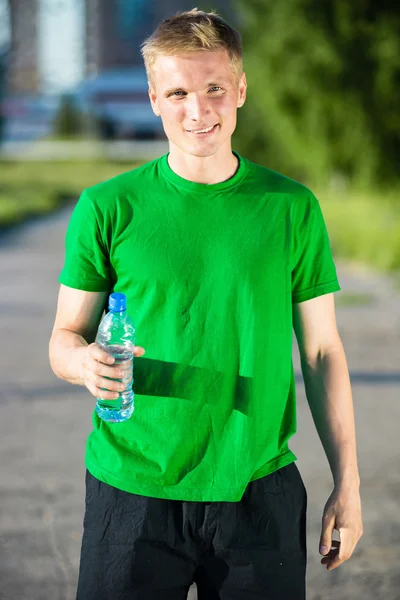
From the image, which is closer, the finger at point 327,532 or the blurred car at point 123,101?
the finger at point 327,532

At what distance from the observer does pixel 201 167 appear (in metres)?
2.42

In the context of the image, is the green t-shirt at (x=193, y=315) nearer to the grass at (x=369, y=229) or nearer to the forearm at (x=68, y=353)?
the forearm at (x=68, y=353)

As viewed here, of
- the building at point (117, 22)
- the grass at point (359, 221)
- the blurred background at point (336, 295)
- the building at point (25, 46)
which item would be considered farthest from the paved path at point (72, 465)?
the building at point (25, 46)

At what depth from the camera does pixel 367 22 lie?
14.9 meters

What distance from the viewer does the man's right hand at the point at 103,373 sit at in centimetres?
214

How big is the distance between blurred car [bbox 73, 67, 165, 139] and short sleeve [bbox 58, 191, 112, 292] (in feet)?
384

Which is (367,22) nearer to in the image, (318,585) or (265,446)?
(318,585)

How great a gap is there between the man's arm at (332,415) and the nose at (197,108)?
1.80 feet

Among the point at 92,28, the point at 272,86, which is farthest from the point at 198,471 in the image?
the point at 92,28

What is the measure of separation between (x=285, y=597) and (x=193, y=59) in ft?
4.39

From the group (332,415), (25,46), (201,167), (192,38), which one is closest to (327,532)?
(332,415)

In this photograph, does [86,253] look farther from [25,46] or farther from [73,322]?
[25,46]

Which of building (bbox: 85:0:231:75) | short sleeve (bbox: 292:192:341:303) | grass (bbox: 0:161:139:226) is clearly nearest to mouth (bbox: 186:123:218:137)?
short sleeve (bbox: 292:192:341:303)

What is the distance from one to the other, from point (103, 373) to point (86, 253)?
38cm
